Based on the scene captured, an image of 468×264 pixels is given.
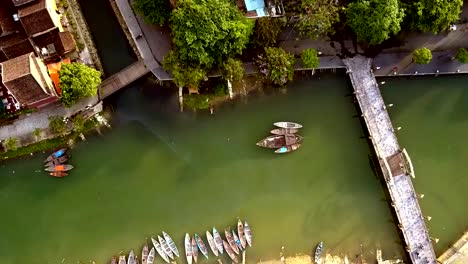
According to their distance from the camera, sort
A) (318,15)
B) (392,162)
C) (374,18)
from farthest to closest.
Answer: (392,162), (318,15), (374,18)

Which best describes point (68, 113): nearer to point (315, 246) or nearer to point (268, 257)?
point (268, 257)

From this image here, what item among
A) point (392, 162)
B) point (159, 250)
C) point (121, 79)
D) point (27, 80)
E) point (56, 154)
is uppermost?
point (27, 80)

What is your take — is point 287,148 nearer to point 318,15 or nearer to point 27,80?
point 318,15

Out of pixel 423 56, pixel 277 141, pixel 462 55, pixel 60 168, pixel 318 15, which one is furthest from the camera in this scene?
pixel 277 141

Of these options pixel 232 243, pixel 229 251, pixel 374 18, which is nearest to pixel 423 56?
pixel 374 18

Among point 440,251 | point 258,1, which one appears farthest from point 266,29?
point 440,251

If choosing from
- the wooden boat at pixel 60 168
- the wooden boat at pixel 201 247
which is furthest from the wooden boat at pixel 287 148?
the wooden boat at pixel 60 168
